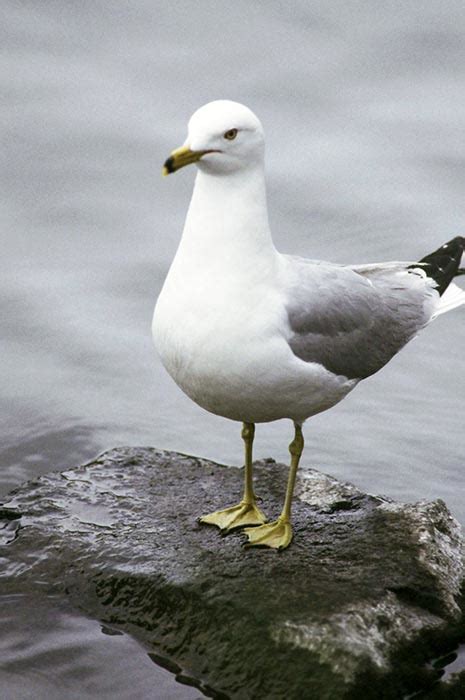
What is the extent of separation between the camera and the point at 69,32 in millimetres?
13422

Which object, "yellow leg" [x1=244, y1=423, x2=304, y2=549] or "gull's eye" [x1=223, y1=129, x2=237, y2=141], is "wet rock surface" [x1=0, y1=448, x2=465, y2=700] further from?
"gull's eye" [x1=223, y1=129, x2=237, y2=141]

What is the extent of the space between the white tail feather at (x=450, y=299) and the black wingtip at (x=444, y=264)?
0.11ft

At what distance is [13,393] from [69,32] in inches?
199

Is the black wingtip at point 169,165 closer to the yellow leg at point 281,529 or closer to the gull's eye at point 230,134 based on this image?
the gull's eye at point 230,134

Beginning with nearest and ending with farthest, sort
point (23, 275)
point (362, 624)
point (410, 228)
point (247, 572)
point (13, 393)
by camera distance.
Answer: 1. point (362, 624)
2. point (247, 572)
3. point (13, 393)
4. point (23, 275)
5. point (410, 228)

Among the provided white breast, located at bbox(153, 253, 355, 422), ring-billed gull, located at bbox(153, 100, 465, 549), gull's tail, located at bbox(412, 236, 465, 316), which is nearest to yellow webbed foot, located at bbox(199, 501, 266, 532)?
ring-billed gull, located at bbox(153, 100, 465, 549)

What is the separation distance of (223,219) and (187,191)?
5.91 m

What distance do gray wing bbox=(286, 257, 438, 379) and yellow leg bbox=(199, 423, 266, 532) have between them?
0.65m

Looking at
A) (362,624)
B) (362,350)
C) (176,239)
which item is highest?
(176,239)

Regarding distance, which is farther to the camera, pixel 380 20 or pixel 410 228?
pixel 380 20

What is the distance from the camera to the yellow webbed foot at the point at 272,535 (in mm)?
6387

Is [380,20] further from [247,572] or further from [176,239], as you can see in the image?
[247,572]

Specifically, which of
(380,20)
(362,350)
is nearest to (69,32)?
(380,20)

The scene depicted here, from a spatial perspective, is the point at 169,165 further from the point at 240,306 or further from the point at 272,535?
the point at 272,535
